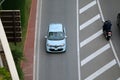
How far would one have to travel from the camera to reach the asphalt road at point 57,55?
133 feet

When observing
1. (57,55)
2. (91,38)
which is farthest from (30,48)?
(91,38)

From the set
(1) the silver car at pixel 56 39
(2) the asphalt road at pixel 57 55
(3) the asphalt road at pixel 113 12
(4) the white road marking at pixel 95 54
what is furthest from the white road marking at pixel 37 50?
(3) the asphalt road at pixel 113 12

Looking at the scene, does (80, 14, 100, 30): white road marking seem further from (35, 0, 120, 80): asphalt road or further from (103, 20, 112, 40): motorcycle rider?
(103, 20, 112, 40): motorcycle rider

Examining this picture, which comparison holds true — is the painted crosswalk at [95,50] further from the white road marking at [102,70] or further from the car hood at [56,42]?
the car hood at [56,42]

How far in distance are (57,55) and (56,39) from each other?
1.43 m

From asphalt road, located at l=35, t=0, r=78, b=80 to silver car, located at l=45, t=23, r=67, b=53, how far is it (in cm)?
54

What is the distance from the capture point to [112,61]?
4203cm

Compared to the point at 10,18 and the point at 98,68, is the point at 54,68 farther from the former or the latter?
the point at 10,18

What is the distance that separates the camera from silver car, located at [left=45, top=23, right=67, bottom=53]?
42656mm

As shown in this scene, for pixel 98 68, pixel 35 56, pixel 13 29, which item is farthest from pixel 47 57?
pixel 13 29

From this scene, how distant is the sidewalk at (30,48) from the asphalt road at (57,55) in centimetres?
50

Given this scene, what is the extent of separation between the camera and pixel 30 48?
1721 inches

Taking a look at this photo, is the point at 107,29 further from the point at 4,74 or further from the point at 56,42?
the point at 4,74

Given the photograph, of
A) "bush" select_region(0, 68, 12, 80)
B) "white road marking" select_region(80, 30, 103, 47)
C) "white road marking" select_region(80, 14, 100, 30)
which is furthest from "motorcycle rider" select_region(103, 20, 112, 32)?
"bush" select_region(0, 68, 12, 80)
